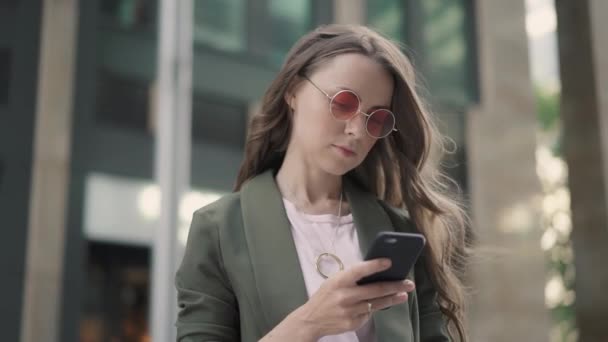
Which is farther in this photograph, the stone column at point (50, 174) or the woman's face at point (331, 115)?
the stone column at point (50, 174)

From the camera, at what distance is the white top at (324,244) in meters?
1.47

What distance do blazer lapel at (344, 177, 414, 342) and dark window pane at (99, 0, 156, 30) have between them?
3.99 m

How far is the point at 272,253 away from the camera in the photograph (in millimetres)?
1435

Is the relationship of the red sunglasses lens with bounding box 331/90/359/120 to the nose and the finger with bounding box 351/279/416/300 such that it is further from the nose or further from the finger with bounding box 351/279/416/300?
the finger with bounding box 351/279/416/300

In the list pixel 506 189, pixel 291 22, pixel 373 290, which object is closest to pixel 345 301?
pixel 373 290

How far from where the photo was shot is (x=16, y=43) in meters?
5.16

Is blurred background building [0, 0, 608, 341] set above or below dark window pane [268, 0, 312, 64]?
below

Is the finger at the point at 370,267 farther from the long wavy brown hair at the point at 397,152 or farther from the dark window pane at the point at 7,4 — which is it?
the dark window pane at the point at 7,4

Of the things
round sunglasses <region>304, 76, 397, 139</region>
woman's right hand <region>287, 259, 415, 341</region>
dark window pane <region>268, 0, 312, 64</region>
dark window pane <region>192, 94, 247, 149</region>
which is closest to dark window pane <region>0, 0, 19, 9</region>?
dark window pane <region>192, 94, 247, 149</region>

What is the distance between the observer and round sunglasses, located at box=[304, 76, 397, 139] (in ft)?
4.66

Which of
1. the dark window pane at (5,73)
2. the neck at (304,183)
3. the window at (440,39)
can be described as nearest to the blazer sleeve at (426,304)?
→ the neck at (304,183)

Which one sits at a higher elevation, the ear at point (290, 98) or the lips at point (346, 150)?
the ear at point (290, 98)

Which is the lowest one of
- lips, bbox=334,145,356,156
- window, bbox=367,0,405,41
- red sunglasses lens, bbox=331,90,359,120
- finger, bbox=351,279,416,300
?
finger, bbox=351,279,416,300

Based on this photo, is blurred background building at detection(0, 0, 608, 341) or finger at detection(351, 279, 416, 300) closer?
finger at detection(351, 279, 416, 300)
